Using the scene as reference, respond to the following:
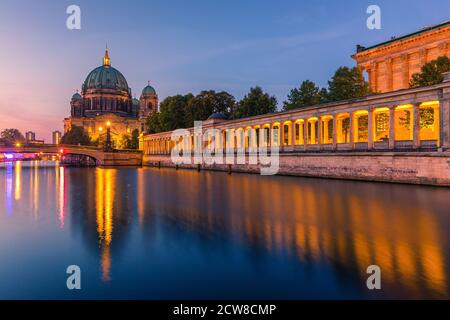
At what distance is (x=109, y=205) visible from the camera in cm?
2092

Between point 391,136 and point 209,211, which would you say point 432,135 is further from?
point 209,211

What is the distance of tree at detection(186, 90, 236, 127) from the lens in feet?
287

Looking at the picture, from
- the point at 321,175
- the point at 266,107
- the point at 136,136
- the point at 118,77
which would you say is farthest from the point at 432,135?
the point at 118,77

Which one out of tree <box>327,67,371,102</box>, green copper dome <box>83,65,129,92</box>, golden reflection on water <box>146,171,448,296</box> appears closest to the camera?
golden reflection on water <box>146,171,448,296</box>

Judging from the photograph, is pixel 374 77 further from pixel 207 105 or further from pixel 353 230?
pixel 353 230

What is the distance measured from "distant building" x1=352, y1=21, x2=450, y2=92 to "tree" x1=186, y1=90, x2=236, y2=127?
3393 centimetres

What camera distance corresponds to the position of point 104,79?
568 ft

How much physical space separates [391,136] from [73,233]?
32.7 metres

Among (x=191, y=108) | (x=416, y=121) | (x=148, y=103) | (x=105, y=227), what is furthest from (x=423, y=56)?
(x=148, y=103)

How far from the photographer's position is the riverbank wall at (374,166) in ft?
97.0

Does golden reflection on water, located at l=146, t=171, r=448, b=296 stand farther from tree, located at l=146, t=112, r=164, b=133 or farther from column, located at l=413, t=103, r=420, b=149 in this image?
tree, located at l=146, t=112, r=164, b=133

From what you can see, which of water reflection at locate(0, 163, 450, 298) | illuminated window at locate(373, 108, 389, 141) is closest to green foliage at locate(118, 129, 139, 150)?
illuminated window at locate(373, 108, 389, 141)

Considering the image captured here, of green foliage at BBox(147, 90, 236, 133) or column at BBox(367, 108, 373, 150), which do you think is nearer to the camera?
column at BBox(367, 108, 373, 150)
